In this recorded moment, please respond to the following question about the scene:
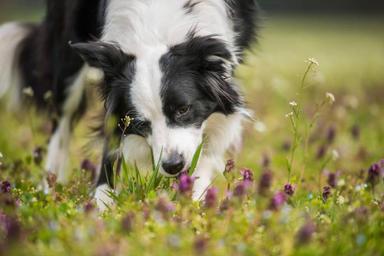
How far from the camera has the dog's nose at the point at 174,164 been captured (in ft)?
12.4

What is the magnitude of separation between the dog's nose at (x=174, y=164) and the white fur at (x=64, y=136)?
1.87 meters

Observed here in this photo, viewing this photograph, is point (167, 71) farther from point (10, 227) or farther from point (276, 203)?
point (10, 227)

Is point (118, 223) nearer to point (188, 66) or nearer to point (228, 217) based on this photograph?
point (228, 217)

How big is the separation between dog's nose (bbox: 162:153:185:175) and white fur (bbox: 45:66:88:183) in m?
1.87

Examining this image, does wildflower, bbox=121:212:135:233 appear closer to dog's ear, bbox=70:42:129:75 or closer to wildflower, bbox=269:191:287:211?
wildflower, bbox=269:191:287:211

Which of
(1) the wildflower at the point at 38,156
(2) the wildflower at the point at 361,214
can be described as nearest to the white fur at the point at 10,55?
(1) the wildflower at the point at 38,156

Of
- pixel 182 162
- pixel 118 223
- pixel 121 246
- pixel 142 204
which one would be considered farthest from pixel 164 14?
pixel 121 246

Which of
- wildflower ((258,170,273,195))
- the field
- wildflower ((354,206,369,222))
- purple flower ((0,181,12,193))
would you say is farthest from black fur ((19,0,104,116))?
wildflower ((354,206,369,222))

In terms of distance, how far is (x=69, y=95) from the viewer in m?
5.55

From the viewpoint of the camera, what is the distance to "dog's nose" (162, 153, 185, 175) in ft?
12.4

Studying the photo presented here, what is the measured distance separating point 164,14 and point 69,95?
5.03 ft

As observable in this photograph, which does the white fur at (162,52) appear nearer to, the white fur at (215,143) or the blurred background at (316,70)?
the white fur at (215,143)

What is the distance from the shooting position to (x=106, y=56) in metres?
4.14

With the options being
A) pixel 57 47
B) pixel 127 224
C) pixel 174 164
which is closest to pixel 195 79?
pixel 174 164
